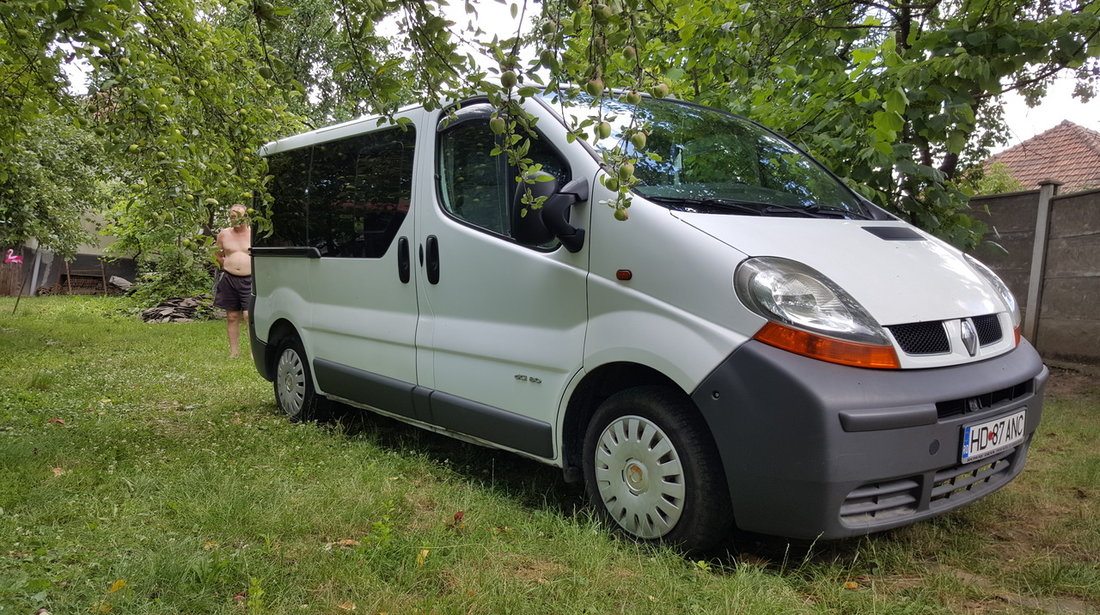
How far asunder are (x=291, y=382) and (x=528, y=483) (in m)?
2.14

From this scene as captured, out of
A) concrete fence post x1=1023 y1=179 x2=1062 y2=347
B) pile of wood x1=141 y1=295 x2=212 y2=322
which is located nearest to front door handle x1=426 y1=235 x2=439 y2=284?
concrete fence post x1=1023 y1=179 x2=1062 y2=347

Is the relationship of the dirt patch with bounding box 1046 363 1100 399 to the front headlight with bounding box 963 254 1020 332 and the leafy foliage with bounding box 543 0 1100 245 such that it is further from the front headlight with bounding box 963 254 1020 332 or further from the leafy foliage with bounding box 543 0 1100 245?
the front headlight with bounding box 963 254 1020 332

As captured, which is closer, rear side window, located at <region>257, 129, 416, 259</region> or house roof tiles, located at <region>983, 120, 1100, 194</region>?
rear side window, located at <region>257, 129, 416, 259</region>

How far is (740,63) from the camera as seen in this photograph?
5211mm

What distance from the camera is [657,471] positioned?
9.19ft

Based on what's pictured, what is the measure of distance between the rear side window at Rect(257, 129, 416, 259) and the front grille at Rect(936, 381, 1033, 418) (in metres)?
2.66

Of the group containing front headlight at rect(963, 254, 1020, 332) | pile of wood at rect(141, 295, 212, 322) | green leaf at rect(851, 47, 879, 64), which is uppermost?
green leaf at rect(851, 47, 879, 64)

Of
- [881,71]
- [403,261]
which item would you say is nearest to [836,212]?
[881,71]

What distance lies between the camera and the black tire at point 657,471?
8.81 feet

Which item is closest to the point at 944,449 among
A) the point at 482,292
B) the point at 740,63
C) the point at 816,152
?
the point at 482,292

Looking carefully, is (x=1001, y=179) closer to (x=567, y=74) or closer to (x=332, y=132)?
(x=332, y=132)

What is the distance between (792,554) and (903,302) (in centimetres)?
105

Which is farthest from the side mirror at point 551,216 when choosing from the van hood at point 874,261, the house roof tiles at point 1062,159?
the house roof tiles at point 1062,159

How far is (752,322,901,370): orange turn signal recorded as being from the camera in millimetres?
2486
